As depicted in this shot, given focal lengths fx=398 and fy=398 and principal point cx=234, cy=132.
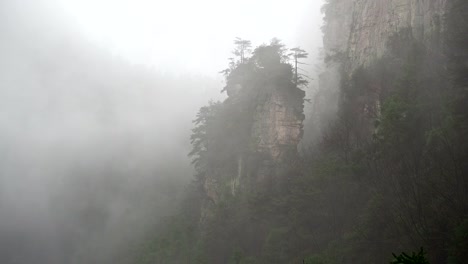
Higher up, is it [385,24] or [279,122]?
[385,24]

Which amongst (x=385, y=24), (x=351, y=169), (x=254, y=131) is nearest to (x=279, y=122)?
(x=254, y=131)

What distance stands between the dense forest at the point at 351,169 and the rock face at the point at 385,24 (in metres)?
0.87

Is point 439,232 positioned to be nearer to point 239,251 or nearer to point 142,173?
point 239,251

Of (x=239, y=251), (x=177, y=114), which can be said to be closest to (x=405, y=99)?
(x=239, y=251)

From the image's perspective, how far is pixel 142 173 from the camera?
112 meters

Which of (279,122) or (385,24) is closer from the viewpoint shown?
(385,24)

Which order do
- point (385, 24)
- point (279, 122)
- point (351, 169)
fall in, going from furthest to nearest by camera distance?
point (279, 122)
point (385, 24)
point (351, 169)

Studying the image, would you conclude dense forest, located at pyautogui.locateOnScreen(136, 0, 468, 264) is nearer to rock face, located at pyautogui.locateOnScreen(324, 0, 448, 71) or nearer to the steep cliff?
the steep cliff

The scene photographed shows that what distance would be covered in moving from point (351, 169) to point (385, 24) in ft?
49.0

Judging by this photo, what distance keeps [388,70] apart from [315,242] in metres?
15.6

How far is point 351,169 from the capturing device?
30312 mm

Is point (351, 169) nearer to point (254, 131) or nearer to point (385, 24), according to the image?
point (385, 24)

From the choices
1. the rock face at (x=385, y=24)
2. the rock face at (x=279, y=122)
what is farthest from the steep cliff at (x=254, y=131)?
the rock face at (x=385, y=24)

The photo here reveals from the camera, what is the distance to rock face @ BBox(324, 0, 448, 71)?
3108cm
